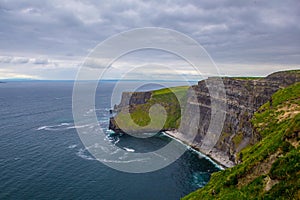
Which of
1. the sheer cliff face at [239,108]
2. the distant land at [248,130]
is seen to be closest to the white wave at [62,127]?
the distant land at [248,130]

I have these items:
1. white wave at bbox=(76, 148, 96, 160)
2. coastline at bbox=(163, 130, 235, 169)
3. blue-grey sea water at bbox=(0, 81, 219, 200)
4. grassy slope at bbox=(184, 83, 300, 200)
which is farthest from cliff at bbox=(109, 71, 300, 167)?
white wave at bbox=(76, 148, 96, 160)

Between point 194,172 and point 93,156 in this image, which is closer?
point 194,172

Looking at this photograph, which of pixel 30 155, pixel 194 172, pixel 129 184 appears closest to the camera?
pixel 129 184

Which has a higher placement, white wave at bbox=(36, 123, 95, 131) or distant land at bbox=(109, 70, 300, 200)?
distant land at bbox=(109, 70, 300, 200)

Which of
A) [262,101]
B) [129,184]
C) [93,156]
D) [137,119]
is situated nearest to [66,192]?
[129,184]

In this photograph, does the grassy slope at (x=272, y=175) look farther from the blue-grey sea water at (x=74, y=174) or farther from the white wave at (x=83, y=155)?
the white wave at (x=83, y=155)

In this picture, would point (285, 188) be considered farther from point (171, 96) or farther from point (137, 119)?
point (171, 96)

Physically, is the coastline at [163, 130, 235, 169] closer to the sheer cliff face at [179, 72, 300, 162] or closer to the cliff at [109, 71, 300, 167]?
the cliff at [109, 71, 300, 167]

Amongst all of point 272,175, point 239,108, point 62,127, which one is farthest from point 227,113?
point 272,175
